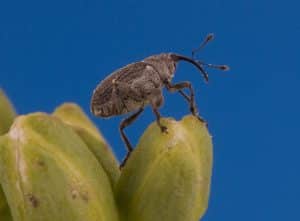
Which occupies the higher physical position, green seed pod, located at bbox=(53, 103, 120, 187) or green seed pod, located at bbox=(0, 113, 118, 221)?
green seed pod, located at bbox=(53, 103, 120, 187)

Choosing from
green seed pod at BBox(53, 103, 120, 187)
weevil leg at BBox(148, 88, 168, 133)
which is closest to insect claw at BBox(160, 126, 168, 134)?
green seed pod at BBox(53, 103, 120, 187)

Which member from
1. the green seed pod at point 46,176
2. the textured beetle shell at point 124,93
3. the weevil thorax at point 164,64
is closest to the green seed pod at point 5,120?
the green seed pod at point 46,176

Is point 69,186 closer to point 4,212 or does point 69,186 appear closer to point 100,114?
point 4,212

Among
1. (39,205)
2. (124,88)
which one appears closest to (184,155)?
(39,205)

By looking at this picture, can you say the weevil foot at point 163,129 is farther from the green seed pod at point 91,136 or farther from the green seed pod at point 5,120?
the green seed pod at point 5,120

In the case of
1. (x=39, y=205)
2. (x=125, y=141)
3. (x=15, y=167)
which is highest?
(x=125, y=141)

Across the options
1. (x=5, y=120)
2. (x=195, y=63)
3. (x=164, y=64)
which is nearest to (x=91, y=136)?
(x=5, y=120)

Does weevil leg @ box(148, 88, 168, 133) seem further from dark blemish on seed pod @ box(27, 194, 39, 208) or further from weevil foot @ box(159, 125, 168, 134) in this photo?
dark blemish on seed pod @ box(27, 194, 39, 208)
